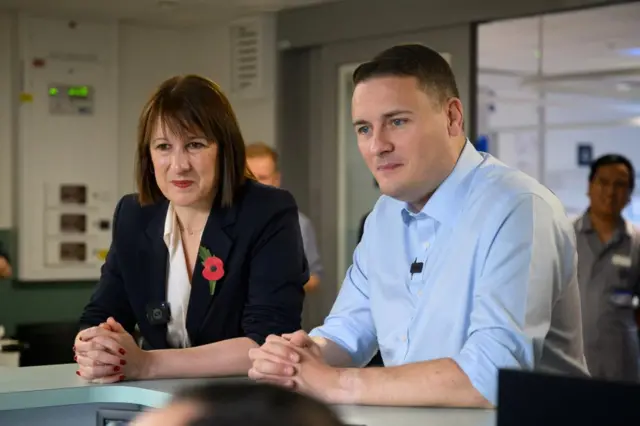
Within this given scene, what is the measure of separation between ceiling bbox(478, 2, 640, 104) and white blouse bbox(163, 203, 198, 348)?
4.17 meters

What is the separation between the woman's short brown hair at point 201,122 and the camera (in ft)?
7.45

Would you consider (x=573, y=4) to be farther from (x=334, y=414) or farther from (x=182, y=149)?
(x=334, y=414)

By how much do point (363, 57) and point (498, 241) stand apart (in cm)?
419

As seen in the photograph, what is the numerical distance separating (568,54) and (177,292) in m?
6.81

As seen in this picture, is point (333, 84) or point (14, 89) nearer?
point (333, 84)

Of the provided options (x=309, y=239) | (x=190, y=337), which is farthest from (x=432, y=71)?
(x=309, y=239)

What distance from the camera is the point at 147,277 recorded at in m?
2.35

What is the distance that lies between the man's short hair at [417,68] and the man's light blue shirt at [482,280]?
13cm

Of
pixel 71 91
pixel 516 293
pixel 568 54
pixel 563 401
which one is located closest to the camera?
pixel 563 401

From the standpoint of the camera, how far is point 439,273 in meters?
1.90

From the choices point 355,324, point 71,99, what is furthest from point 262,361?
point 71,99

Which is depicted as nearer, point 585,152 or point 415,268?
point 415,268

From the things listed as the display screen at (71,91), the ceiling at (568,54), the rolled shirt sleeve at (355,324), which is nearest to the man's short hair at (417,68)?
the rolled shirt sleeve at (355,324)

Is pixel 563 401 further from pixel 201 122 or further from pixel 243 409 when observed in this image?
pixel 201 122
